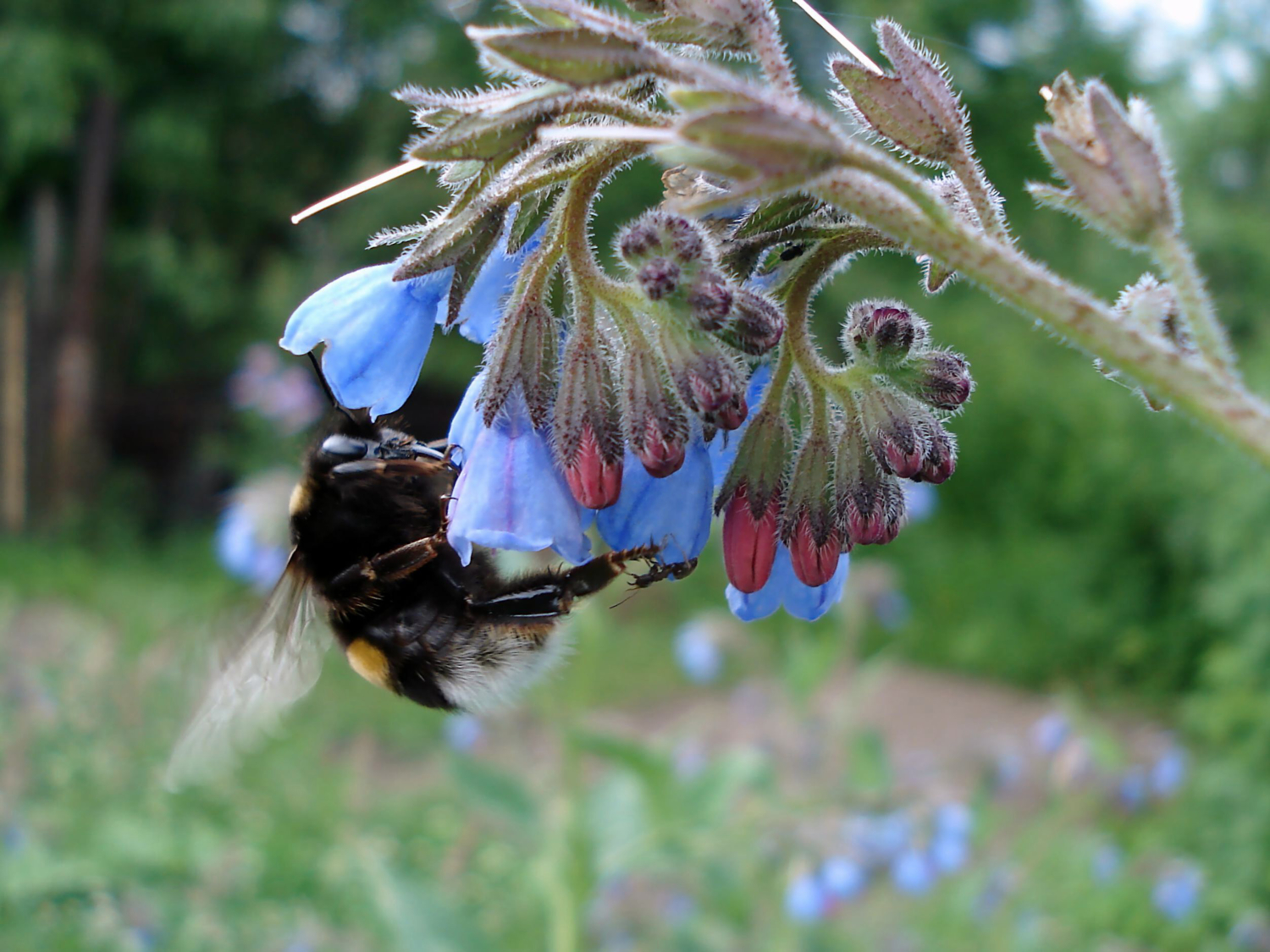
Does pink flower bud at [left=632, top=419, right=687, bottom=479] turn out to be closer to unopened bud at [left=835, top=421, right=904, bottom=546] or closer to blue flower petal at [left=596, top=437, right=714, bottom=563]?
blue flower petal at [left=596, top=437, right=714, bottom=563]

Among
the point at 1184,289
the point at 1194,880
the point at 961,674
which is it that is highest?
the point at 1184,289

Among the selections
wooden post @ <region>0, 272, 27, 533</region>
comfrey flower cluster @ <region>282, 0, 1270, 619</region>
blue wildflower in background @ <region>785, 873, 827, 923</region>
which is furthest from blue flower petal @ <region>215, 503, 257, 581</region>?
wooden post @ <region>0, 272, 27, 533</region>

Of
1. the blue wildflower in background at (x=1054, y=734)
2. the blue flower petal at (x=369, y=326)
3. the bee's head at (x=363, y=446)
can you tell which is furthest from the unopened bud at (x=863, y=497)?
the blue wildflower in background at (x=1054, y=734)

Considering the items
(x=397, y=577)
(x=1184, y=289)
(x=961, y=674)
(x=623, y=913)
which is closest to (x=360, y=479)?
(x=397, y=577)

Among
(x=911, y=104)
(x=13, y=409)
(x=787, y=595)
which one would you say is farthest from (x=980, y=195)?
(x=13, y=409)

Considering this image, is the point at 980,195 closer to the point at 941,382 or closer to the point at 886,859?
the point at 941,382

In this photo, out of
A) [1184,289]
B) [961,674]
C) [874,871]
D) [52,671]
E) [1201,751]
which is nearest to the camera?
[1184,289]

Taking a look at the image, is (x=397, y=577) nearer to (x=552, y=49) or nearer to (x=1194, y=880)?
(x=552, y=49)
